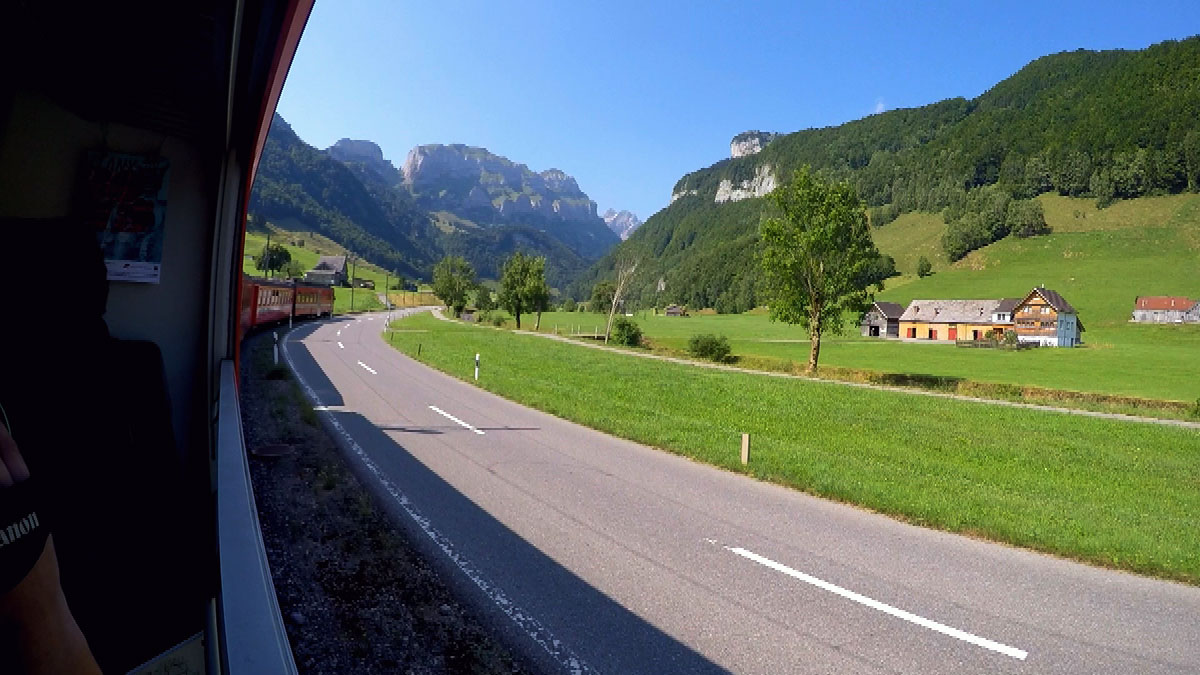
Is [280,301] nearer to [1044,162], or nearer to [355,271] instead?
[355,271]

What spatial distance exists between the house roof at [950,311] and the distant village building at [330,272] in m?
90.3

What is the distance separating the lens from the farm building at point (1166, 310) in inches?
3233

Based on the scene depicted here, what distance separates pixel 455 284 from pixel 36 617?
8791 cm

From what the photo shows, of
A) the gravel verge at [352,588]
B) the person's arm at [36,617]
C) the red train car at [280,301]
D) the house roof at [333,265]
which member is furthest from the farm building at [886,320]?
the person's arm at [36,617]

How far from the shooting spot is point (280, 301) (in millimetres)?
36250

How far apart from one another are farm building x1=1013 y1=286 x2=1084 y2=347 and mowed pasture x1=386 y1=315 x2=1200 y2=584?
65.8m

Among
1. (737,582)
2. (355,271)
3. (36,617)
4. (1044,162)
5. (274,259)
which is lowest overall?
(737,582)

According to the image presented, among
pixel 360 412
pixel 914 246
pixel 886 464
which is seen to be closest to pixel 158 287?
pixel 360 412

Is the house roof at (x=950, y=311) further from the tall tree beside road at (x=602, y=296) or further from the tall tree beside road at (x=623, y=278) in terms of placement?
the tall tree beside road at (x=623, y=278)

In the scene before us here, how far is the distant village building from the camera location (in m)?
89.4

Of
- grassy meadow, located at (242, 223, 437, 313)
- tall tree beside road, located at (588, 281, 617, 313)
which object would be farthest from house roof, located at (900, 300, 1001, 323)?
grassy meadow, located at (242, 223, 437, 313)

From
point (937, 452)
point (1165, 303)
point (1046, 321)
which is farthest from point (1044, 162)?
point (937, 452)

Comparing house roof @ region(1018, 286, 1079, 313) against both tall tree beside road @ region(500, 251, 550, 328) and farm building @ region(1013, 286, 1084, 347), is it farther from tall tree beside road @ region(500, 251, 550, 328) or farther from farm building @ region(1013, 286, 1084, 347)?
A: tall tree beside road @ region(500, 251, 550, 328)

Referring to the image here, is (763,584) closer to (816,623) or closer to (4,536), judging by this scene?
(816,623)
